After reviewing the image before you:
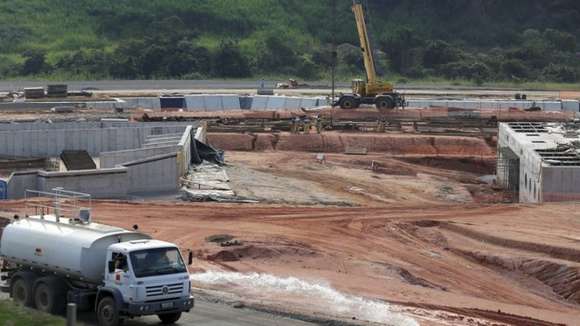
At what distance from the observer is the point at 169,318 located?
68.9ft

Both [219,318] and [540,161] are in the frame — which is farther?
Answer: [540,161]

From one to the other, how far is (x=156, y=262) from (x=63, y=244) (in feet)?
6.66

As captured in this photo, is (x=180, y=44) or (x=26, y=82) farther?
(x=180, y=44)

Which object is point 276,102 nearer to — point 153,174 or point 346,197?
point 346,197

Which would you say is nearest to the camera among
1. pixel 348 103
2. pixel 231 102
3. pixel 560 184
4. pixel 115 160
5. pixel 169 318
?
pixel 169 318

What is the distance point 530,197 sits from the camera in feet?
144

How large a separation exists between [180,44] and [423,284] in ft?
267

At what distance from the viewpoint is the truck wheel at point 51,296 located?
21344mm

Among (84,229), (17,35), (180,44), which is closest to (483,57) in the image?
(180,44)

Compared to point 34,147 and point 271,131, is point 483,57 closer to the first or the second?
point 271,131

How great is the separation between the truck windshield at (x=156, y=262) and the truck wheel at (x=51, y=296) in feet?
6.84

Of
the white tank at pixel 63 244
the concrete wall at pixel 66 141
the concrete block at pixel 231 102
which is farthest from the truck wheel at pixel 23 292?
the concrete block at pixel 231 102

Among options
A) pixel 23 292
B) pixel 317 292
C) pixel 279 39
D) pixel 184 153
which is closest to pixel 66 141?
pixel 184 153

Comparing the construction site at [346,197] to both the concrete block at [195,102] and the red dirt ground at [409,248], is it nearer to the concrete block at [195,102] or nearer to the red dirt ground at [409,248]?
the red dirt ground at [409,248]
